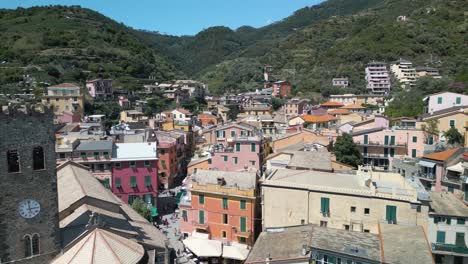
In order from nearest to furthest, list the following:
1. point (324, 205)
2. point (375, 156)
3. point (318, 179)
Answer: point (324, 205) < point (318, 179) < point (375, 156)

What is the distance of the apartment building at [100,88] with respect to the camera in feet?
289

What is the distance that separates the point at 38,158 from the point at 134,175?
20894 mm

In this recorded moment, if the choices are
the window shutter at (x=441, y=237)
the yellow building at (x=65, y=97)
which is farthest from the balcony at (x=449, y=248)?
the yellow building at (x=65, y=97)

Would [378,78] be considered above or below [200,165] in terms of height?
above

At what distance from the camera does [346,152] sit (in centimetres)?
4169

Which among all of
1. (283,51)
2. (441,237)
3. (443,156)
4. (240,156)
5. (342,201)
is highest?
(283,51)

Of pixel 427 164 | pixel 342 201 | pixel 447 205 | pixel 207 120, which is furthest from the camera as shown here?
pixel 207 120

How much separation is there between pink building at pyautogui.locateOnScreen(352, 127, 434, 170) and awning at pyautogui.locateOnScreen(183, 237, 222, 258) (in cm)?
2370

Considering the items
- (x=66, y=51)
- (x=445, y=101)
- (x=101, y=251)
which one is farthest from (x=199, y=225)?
(x=66, y=51)

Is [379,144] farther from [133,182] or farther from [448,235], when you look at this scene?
[133,182]

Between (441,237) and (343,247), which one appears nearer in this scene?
(343,247)

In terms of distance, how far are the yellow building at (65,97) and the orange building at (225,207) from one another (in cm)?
5417

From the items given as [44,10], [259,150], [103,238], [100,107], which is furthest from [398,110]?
[44,10]

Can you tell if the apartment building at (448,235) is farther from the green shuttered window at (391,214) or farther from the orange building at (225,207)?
the orange building at (225,207)
